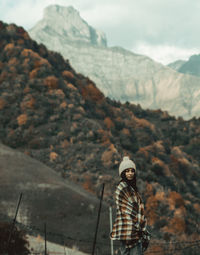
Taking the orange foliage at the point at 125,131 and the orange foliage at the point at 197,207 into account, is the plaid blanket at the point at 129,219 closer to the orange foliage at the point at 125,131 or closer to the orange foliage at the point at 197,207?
the orange foliage at the point at 197,207

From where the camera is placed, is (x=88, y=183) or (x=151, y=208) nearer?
(x=88, y=183)

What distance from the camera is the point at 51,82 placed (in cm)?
5841

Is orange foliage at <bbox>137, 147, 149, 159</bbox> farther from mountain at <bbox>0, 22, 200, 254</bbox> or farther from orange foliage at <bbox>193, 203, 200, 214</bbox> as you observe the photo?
orange foliage at <bbox>193, 203, 200, 214</bbox>

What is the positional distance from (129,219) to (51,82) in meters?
55.1

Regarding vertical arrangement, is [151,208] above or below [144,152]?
below

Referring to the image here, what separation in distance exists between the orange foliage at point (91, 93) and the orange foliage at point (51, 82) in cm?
799

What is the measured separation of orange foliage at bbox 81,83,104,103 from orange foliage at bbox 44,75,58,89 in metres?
7.99

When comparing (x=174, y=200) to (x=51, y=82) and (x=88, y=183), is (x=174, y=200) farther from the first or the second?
(x=51, y=82)

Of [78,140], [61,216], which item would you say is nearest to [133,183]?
[61,216]

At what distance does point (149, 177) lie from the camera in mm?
50906

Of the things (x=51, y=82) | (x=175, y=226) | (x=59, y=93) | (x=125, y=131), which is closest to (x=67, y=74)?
(x=51, y=82)

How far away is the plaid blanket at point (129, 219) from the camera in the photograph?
4512mm

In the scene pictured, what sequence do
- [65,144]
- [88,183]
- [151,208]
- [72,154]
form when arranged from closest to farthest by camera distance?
[88,183]
[151,208]
[72,154]
[65,144]

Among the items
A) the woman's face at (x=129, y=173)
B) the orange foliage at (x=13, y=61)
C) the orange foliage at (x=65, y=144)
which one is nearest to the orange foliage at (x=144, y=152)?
the orange foliage at (x=65, y=144)
